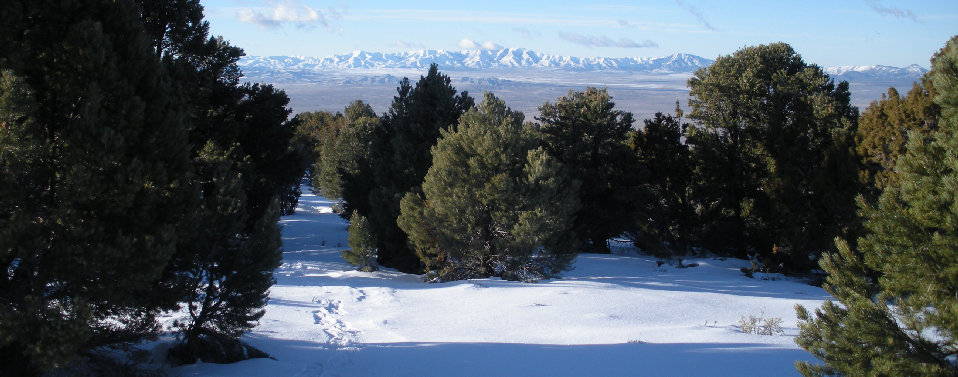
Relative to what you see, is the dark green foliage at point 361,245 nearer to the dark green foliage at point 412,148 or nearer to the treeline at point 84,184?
the dark green foliage at point 412,148

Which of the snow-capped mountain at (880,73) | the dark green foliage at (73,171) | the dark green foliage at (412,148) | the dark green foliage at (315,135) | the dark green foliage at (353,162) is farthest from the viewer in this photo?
the snow-capped mountain at (880,73)

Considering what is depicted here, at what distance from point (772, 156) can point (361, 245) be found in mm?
15589

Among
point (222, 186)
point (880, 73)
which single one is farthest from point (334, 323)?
point (880, 73)

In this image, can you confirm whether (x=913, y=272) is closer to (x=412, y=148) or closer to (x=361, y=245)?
(x=361, y=245)

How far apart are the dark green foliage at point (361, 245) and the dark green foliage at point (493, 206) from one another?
66.6 inches

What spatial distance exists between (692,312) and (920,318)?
267 inches

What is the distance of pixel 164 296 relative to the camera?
22.8ft

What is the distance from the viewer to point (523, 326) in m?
10.5

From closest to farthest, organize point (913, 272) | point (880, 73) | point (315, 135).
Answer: point (913, 272) < point (315, 135) < point (880, 73)

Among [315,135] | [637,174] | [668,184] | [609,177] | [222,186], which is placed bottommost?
[668,184]

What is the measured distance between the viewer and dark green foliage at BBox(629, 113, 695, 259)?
23.1 meters

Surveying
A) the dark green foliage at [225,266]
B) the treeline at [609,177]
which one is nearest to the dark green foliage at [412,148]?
the treeline at [609,177]

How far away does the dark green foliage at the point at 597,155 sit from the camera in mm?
21828

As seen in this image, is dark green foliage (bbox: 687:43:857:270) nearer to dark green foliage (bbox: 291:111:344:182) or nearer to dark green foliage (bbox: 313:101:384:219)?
dark green foliage (bbox: 313:101:384:219)
